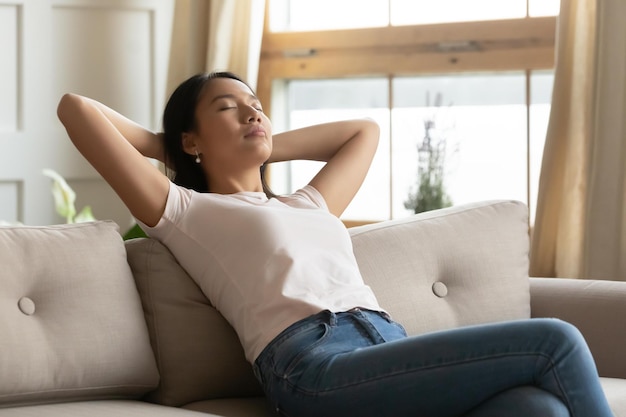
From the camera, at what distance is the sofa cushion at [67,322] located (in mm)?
1793

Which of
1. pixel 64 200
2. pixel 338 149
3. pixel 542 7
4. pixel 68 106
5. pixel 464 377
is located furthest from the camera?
pixel 64 200

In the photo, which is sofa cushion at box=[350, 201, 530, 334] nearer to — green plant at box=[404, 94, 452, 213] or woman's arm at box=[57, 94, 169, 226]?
woman's arm at box=[57, 94, 169, 226]

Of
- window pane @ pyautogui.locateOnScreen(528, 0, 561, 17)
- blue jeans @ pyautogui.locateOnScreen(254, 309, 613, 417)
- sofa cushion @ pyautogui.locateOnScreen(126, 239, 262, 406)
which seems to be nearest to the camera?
blue jeans @ pyautogui.locateOnScreen(254, 309, 613, 417)

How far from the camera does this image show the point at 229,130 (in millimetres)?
2203

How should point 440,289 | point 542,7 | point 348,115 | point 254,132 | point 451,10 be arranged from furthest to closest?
point 348,115
point 451,10
point 542,7
point 440,289
point 254,132

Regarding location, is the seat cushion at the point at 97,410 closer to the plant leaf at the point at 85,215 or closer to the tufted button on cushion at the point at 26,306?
the tufted button on cushion at the point at 26,306

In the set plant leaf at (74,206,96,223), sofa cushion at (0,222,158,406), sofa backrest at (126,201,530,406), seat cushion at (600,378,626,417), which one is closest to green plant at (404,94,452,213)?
sofa backrest at (126,201,530,406)

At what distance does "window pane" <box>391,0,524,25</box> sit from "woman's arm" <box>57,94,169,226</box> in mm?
1851

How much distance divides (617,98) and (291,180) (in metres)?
1.40

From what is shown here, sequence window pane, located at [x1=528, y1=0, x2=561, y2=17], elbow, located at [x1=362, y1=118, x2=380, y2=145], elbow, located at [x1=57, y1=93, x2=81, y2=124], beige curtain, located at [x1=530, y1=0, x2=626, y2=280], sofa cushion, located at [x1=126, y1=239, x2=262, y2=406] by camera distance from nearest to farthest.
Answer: sofa cushion, located at [x1=126, y1=239, x2=262, y2=406] → elbow, located at [x1=57, y1=93, x2=81, y2=124] → elbow, located at [x1=362, y1=118, x2=380, y2=145] → beige curtain, located at [x1=530, y1=0, x2=626, y2=280] → window pane, located at [x1=528, y1=0, x2=561, y2=17]

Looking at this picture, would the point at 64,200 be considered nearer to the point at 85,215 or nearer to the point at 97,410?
the point at 85,215

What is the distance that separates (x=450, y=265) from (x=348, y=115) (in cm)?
156

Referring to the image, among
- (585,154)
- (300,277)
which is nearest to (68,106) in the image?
(300,277)

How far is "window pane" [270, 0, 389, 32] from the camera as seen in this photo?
3752 mm
